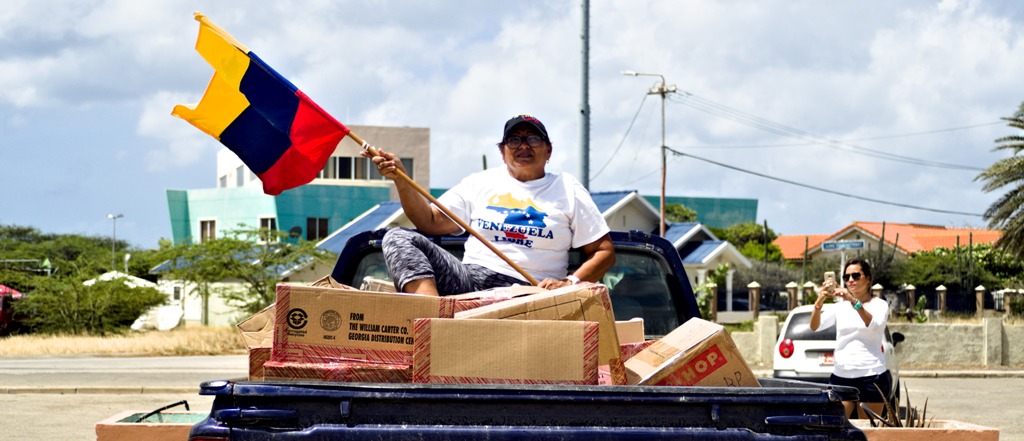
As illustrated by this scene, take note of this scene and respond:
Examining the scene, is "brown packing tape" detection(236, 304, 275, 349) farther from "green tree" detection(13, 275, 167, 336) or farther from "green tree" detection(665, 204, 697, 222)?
"green tree" detection(665, 204, 697, 222)

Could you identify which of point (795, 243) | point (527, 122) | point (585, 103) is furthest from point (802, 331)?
point (795, 243)

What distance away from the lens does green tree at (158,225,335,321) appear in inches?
1352

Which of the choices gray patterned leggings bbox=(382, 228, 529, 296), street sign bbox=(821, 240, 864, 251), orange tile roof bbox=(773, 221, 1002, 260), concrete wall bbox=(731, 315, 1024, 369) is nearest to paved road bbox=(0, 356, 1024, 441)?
concrete wall bbox=(731, 315, 1024, 369)

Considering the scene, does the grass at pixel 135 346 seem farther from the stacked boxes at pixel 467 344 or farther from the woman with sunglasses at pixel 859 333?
the stacked boxes at pixel 467 344

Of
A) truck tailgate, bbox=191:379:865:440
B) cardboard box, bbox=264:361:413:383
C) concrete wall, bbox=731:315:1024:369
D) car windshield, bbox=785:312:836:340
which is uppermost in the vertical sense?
cardboard box, bbox=264:361:413:383

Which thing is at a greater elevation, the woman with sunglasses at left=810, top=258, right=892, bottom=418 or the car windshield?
the woman with sunglasses at left=810, top=258, right=892, bottom=418

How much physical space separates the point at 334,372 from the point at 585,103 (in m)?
14.4

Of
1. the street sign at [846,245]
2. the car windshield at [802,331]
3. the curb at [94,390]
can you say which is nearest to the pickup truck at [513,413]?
the car windshield at [802,331]

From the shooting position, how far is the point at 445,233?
20.0 ft

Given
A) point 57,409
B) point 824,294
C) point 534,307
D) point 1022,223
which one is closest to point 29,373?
point 57,409

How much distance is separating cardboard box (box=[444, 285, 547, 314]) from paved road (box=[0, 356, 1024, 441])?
765cm

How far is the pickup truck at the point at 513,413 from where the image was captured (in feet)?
12.1

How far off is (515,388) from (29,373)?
19.2m

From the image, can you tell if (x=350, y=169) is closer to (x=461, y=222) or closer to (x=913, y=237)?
(x=913, y=237)
